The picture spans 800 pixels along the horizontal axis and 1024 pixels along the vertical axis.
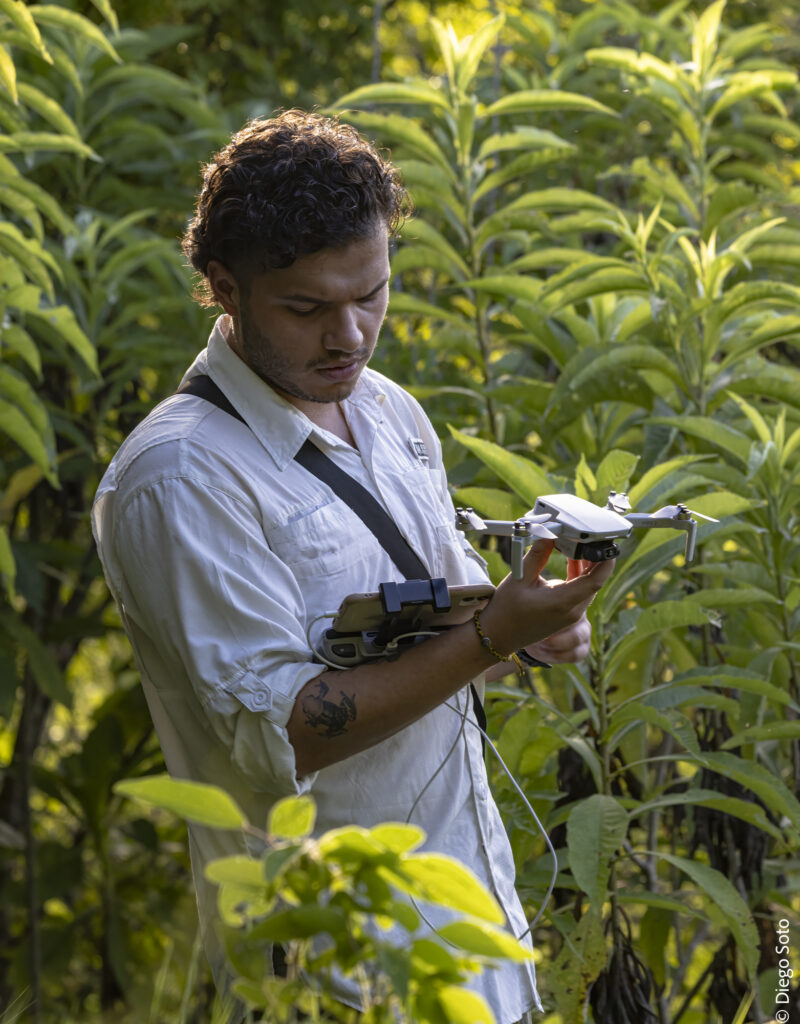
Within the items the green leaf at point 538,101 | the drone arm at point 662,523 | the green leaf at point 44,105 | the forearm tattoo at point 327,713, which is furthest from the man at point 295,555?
the green leaf at point 538,101

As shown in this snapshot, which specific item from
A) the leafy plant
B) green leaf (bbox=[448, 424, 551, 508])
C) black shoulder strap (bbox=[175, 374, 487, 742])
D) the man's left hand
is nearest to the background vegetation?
green leaf (bbox=[448, 424, 551, 508])

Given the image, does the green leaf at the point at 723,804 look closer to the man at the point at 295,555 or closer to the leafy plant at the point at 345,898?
the man at the point at 295,555

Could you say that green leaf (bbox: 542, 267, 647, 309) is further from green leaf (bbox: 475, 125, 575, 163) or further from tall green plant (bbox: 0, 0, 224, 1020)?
tall green plant (bbox: 0, 0, 224, 1020)

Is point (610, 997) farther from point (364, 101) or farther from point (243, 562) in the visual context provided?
point (364, 101)

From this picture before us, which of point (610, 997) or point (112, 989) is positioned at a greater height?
point (610, 997)

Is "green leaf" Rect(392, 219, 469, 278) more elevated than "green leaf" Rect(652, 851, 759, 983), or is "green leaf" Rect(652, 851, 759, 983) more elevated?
"green leaf" Rect(392, 219, 469, 278)

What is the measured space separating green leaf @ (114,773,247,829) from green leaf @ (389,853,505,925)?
4.8 inches

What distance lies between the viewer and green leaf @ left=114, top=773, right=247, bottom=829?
0.88 meters

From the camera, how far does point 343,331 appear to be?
6.06 feet

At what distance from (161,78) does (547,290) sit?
194 cm

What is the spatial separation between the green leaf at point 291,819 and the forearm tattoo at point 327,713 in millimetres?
756

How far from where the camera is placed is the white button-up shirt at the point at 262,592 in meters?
1.67

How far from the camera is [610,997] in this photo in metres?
2.50

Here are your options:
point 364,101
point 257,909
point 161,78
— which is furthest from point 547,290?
point 257,909
